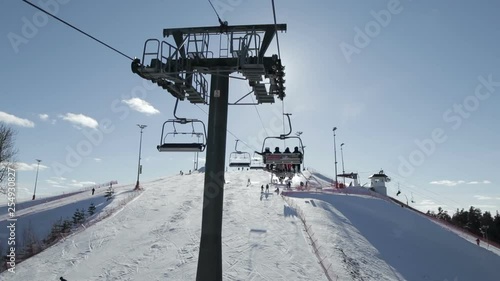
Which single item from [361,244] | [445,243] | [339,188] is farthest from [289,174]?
[339,188]

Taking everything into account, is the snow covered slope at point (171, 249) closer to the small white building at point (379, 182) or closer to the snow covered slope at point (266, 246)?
the snow covered slope at point (266, 246)

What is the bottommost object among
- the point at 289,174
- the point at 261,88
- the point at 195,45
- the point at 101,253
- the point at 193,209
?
the point at 101,253

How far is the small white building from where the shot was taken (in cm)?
5856

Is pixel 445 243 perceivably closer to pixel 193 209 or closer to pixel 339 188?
pixel 339 188

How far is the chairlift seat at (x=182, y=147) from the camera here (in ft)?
34.8

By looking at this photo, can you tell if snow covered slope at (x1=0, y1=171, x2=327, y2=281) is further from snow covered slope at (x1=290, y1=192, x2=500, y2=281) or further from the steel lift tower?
the steel lift tower

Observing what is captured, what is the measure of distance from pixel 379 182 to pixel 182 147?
2195 inches

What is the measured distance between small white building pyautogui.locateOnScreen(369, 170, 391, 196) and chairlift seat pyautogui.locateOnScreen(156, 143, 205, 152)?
2093 inches

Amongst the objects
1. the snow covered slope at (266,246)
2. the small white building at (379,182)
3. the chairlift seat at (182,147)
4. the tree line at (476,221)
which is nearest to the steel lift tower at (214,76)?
the chairlift seat at (182,147)

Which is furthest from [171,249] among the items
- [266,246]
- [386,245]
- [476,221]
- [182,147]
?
[476,221]

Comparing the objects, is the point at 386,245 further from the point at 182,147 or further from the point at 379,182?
the point at 379,182

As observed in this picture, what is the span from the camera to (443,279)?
24.1 metres

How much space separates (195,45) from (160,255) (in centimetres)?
1495

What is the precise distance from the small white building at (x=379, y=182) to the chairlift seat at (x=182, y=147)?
53172mm
